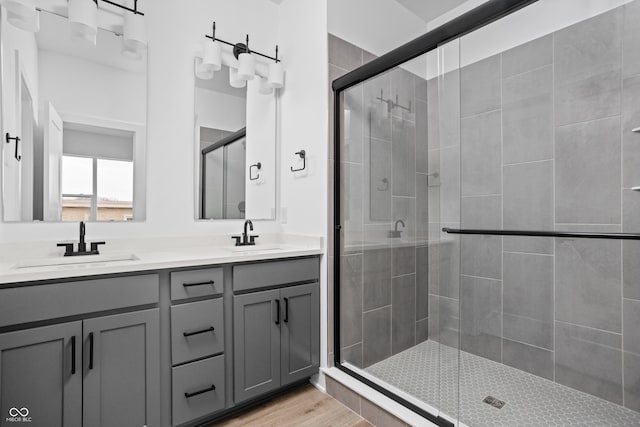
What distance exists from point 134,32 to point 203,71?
42 cm

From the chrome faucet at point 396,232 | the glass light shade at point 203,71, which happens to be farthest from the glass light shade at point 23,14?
the chrome faucet at point 396,232

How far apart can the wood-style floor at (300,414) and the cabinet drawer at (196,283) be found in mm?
722

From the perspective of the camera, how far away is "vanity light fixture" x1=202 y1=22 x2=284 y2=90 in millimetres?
2191

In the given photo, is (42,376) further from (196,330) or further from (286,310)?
(286,310)

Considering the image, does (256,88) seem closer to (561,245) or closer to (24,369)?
(24,369)

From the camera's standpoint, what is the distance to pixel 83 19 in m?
1.66

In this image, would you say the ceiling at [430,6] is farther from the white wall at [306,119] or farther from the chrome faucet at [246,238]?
the chrome faucet at [246,238]

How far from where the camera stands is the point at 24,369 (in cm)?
119

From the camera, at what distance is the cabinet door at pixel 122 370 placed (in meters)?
1.31

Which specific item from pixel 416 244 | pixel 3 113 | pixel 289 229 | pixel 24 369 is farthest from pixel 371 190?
pixel 3 113

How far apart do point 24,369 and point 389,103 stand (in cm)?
210

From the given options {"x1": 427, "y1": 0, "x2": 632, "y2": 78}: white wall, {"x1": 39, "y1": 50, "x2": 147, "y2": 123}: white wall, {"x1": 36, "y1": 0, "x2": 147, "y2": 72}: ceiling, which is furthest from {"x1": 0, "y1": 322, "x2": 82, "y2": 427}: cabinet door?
{"x1": 427, "y1": 0, "x2": 632, "y2": 78}: white wall

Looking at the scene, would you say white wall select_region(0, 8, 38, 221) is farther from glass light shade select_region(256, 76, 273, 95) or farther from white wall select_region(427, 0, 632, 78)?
white wall select_region(427, 0, 632, 78)

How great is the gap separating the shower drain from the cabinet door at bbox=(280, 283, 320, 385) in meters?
0.95
